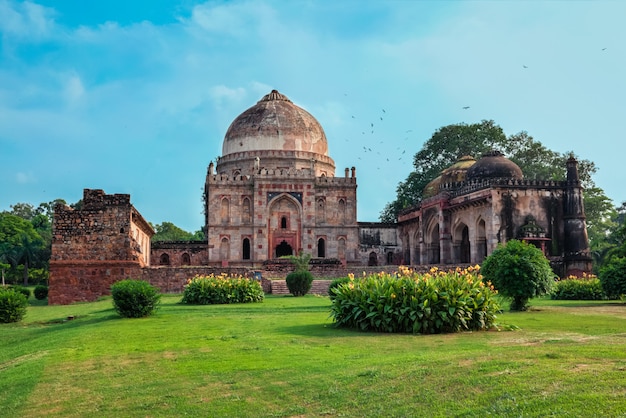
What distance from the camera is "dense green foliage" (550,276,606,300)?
70.4 feet

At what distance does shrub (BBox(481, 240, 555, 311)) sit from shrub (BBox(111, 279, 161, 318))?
313 inches

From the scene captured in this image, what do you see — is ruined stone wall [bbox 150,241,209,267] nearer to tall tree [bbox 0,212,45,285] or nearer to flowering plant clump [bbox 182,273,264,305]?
tall tree [bbox 0,212,45,285]

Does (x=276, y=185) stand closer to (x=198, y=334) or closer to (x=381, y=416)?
(x=198, y=334)

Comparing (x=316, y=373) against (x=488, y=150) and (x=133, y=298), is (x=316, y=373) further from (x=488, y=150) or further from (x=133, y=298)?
(x=488, y=150)

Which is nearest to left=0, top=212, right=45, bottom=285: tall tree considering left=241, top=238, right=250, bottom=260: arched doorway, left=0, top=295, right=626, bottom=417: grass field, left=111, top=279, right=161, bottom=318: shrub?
left=241, top=238, right=250, bottom=260: arched doorway

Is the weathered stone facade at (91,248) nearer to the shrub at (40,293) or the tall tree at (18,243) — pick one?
the shrub at (40,293)

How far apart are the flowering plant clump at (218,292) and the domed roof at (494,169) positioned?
18898 millimetres

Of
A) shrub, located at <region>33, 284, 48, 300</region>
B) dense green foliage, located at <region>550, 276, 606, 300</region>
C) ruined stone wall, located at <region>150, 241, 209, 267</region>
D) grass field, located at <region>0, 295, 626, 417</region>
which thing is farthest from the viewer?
ruined stone wall, located at <region>150, 241, 209, 267</region>

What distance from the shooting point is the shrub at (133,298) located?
A: 14070 millimetres

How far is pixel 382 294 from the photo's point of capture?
10.9 meters

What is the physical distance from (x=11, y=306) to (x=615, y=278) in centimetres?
1624

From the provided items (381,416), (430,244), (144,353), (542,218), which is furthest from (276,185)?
(381,416)

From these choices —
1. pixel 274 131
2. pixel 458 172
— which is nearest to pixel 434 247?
pixel 458 172

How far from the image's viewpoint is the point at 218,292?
1908 cm
